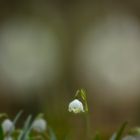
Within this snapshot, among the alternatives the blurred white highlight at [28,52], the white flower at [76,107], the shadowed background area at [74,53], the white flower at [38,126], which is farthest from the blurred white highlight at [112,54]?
the white flower at [76,107]

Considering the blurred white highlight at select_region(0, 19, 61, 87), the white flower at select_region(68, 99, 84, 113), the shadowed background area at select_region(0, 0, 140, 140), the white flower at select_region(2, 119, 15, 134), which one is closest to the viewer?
the white flower at select_region(68, 99, 84, 113)

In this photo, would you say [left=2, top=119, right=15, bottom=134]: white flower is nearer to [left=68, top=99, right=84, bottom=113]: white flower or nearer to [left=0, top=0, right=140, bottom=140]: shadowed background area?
[left=68, top=99, right=84, bottom=113]: white flower

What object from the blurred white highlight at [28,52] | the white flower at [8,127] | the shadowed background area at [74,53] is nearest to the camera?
the white flower at [8,127]

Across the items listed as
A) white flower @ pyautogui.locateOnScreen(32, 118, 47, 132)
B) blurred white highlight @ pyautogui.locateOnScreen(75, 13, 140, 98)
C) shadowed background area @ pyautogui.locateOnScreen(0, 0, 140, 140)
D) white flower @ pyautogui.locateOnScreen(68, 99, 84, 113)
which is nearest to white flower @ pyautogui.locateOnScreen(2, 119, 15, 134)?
white flower @ pyautogui.locateOnScreen(32, 118, 47, 132)

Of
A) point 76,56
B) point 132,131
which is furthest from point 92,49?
point 132,131

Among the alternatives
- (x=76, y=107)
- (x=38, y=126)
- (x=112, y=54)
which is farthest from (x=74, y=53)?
(x=76, y=107)

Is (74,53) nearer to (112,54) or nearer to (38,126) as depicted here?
(112,54)

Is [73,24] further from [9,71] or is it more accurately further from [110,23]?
[9,71]

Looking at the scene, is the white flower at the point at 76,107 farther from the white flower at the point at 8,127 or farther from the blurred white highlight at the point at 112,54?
the blurred white highlight at the point at 112,54
